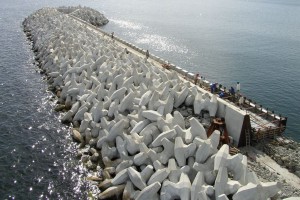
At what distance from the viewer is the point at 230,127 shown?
23.6 m

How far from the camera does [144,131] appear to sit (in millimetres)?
23078

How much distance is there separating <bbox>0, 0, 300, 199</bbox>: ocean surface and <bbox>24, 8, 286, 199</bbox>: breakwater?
6.81 feet

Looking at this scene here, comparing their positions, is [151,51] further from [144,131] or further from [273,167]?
[273,167]

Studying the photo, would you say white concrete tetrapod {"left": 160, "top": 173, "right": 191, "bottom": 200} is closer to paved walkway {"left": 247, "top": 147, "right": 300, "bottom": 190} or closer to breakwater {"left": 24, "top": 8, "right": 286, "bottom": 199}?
breakwater {"left": 24, "top": 8, "right": 286, "bottom": 199}

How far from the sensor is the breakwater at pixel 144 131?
716 inches

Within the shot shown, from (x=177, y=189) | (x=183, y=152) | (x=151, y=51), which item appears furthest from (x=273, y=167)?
(x=151, y=51)

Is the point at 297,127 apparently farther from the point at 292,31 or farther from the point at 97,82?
the point at 292,31

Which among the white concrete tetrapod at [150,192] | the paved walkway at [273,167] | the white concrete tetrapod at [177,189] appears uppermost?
the paved walkway at [273,167]

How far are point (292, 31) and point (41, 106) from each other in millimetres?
72881

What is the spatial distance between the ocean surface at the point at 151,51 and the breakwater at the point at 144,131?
2.07m

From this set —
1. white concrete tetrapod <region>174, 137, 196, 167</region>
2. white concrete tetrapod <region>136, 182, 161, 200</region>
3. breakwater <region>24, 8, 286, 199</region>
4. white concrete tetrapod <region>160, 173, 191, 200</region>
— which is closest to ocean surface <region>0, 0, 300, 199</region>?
breakwater <region>24, 8, 286, 199</region>

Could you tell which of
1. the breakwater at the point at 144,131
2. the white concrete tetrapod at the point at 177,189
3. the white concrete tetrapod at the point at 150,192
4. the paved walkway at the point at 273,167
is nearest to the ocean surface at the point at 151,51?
the breakwater at the point at 144,131

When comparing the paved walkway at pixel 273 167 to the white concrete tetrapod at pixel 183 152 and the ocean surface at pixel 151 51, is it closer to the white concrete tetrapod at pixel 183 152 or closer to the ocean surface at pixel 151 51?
the white concrete tetrapod at pixel 183 152

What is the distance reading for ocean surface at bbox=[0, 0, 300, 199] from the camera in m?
22.2
